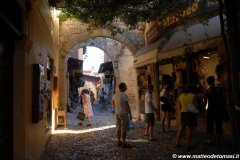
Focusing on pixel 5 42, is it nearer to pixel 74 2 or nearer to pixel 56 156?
pixel 56 156

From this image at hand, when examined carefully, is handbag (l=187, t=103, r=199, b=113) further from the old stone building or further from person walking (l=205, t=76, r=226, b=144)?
the old stone building

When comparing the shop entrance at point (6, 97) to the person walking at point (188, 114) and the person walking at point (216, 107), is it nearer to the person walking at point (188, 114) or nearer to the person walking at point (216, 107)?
the person walking at point (188, 114)

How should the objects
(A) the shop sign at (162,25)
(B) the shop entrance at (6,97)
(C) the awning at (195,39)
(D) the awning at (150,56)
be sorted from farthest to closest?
(D) the awning at (150,56) → (A) the shop sign at (162,25) → (C) the awning at (195,39) → (B) the shop entrance at (6,97)

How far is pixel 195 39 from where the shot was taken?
948cm

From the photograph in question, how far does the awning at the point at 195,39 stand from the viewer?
27.6ft

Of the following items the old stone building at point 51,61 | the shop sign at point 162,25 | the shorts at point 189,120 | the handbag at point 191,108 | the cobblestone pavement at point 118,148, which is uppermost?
the shop sign at point 162,25

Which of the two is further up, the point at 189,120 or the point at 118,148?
the point at 189,120

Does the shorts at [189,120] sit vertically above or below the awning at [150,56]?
below

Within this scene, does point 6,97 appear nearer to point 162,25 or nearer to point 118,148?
point 118,148

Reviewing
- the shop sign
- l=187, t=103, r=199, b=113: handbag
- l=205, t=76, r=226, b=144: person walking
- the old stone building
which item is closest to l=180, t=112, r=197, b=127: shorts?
l=187, t=103, r=199, b=113: handbag

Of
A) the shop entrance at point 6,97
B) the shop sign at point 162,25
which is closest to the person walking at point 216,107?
the shop sign at point 162,25

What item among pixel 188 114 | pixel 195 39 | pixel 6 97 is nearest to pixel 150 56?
pixel 195 39

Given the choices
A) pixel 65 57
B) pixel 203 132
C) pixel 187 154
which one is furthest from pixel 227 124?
pixel 65 57

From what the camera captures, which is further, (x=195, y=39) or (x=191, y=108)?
(x=195, y=39)
